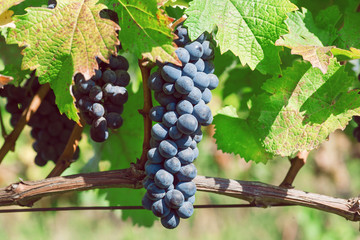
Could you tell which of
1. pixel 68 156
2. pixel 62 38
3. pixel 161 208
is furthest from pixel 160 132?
pixel 68 156

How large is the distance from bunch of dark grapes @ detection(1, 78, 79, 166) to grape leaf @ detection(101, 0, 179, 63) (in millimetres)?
416

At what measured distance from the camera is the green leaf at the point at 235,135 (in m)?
1.03

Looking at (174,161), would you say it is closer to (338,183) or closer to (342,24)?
(342,24)

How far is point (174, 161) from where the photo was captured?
77cm

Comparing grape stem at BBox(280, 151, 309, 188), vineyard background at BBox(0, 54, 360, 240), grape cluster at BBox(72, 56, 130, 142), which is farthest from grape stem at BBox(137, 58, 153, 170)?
vineyard background at BBox(0, 54, 360, 240)

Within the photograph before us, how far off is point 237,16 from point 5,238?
378 cm

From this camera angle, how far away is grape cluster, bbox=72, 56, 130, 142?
0.83 meters

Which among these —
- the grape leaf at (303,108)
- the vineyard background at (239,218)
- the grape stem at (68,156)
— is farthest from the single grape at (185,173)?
the vineyard background at (239,218)

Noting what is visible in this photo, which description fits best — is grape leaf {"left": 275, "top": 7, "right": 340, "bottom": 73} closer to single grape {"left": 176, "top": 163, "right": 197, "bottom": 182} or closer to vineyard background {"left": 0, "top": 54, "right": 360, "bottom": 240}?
single grape {"left": 176, "top": 163, "right": 197, "bottom": 182}

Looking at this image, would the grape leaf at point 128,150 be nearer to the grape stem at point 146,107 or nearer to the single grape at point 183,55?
the grape stem at point 146,107

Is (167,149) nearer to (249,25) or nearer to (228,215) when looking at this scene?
(249,25)

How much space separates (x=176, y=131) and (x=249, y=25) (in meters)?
0.24

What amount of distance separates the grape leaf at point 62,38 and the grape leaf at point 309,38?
0.33 m

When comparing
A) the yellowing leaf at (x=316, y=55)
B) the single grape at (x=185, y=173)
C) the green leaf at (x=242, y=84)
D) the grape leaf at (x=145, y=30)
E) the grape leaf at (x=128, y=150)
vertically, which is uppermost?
the grape leaf at (x=145, y=30)
